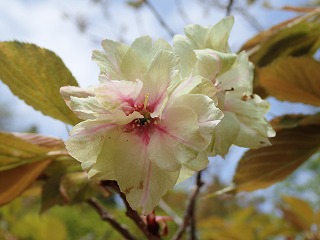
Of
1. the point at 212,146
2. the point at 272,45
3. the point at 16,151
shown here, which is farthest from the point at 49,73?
the point at 272,45

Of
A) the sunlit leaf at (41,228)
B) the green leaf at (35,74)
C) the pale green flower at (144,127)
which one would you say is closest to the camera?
the pale green flower at (144,127)

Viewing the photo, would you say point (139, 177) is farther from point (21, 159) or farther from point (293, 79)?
point (293, 79)

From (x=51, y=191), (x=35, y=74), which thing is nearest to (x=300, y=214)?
(x=51, y=191)

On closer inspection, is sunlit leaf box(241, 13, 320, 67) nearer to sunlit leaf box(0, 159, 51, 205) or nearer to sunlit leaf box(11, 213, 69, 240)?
sunlit leaf box(0, 159, 51, 205)

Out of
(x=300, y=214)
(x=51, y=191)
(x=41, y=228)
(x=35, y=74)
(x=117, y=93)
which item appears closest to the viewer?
(x=117, y=93)

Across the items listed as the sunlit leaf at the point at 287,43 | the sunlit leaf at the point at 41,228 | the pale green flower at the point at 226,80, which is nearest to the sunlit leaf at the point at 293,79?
the sunlit leaf at the point at 287,43

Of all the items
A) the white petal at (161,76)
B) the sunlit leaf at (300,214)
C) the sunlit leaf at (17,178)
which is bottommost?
the sunlit leaf at (300,214)

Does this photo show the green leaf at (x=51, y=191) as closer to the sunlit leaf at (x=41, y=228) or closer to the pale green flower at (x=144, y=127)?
the pale green flower at (x=144, y=127)
